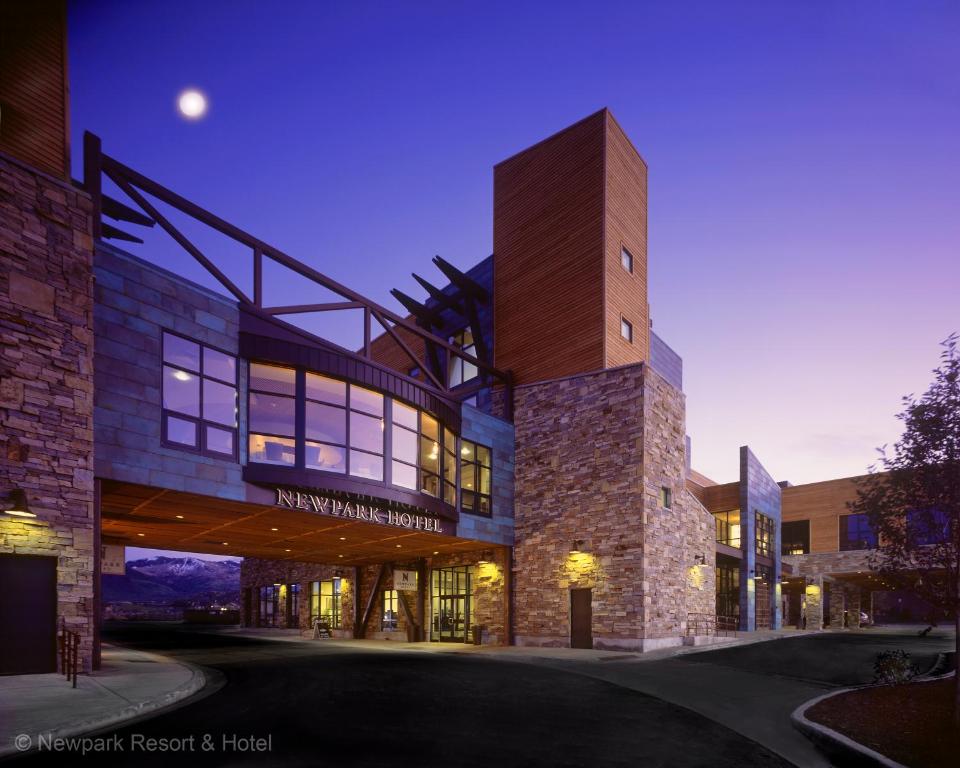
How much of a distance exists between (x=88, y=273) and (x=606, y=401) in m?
17.1

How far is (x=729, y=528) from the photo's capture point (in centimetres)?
4759

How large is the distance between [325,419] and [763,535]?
38271 millimetres

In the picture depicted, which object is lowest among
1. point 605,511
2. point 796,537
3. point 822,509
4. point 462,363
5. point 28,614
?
point 796,537

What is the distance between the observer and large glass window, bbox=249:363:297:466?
1831 cm

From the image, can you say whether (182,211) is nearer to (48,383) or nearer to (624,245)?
(48,383)

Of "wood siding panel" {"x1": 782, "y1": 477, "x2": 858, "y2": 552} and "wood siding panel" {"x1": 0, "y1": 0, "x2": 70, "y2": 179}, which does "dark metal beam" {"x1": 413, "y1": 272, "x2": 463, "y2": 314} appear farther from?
"wood siding panel" {"x1": 782, "y1": 477, "x2": 858, "y2": 552}

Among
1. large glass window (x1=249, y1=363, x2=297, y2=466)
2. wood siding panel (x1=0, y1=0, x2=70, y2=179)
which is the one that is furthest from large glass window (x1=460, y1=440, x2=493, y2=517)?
wood siding panel (x1=0, y1=0, x2=70, y2=179)

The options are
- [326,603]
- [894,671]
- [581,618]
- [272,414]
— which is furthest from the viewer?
[326,603]

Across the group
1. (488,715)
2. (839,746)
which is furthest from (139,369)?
(839,746)

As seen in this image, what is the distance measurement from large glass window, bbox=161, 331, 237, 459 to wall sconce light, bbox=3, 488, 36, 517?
3639 mm

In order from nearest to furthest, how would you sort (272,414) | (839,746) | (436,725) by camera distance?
(839,746)
(436,725)
(272,414)

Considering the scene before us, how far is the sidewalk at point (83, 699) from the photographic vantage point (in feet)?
27.3

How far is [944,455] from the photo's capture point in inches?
419

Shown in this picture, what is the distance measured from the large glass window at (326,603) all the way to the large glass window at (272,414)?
67.3ft
